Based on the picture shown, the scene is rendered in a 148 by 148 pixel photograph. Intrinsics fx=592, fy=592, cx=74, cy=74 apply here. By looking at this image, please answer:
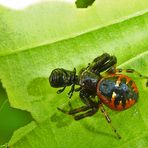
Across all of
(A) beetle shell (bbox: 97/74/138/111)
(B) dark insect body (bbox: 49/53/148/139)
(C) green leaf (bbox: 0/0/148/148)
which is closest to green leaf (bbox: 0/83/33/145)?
(C) green leaf (bbox: 0/0/148/148)

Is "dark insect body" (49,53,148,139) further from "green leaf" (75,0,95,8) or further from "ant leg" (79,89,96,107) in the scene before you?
"green leaf" (75,0,95,8)

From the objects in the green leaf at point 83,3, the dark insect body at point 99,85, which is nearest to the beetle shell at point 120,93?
the dark insect body at point 99,85

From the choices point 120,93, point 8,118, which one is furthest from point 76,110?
point 8,118

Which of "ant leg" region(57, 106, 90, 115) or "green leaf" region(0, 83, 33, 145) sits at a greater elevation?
"ant leg" region(57, 106, 90, 115)

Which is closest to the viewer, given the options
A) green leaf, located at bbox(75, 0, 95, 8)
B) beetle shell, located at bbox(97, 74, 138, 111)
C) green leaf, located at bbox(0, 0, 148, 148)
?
beetle shell, located at bbox(97, 74, 138, 111)

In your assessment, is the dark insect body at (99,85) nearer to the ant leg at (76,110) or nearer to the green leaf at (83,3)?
the ant leg at (76,110)

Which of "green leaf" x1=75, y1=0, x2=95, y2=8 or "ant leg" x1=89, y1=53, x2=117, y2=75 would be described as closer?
"ant leg" x1=89, y1=53, x2=117, y2=75

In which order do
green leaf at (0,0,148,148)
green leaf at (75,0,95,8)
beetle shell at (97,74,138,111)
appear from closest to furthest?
beetle shell at (97,74,138,111), green leaf at (0,0,148,148), green leaf at (75,0,95,8)

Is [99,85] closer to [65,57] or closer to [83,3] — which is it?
[65,57]
